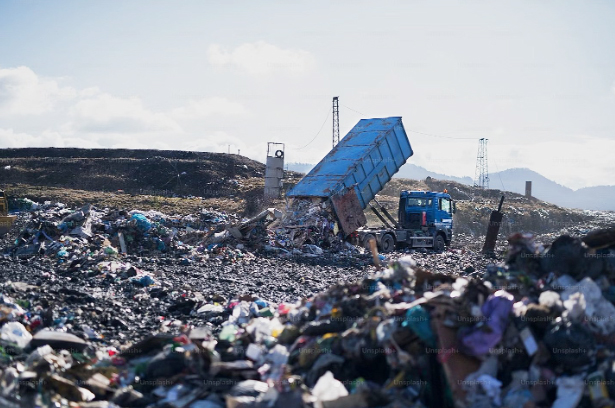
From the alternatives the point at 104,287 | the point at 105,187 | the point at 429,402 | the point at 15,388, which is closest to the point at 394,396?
the point at 429,402

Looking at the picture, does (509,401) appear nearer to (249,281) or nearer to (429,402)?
(429,402)

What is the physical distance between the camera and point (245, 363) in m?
4.14

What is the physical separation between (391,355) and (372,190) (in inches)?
451

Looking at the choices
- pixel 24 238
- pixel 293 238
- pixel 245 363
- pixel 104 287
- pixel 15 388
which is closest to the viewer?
pixel 15 388

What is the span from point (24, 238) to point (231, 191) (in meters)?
18.9

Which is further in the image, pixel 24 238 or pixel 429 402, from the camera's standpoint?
pixel 24 238

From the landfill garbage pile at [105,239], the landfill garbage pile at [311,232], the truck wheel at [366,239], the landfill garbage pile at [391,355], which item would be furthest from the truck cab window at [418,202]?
the landfill garbage pile at [391,355]

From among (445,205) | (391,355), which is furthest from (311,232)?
(391,355)

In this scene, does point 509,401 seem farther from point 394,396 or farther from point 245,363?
point 245,363

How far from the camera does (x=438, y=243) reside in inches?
630

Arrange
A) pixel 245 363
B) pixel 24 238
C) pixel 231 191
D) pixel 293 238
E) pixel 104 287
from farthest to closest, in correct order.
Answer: pixel 231 191 → pixel 293 238 → pixel 24 238 → pixel 104 287 → pixel 245 363

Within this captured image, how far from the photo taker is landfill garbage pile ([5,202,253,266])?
10.6m

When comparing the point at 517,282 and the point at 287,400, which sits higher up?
the point at 517,282

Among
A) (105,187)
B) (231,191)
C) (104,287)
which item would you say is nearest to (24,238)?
(104,287)
